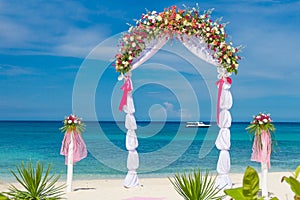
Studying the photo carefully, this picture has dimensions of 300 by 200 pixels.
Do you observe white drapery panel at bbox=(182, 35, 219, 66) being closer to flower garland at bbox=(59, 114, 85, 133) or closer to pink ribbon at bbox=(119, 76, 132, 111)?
pink ribbon at bbox=(119, 76, 132, 111)

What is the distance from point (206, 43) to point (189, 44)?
37 centimetres

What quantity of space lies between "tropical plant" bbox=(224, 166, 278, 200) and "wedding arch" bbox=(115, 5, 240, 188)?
8.14 metres

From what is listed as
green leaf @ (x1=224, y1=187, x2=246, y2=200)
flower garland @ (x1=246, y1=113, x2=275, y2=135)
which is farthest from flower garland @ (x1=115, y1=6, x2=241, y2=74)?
green leaf @ (x1=224, y1=187, x2=246, y2=200)

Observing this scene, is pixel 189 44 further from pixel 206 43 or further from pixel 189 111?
pixel 189 111

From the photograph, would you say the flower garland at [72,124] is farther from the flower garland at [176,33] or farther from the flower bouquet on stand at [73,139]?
the flower garland at [176,33]

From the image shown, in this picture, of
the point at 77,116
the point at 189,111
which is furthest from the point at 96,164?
the point at 77,116

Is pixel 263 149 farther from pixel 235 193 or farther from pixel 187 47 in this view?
pixel 235 193

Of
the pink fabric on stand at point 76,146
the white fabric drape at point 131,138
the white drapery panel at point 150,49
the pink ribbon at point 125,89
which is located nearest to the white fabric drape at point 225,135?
the white drapery panel at point 150,49

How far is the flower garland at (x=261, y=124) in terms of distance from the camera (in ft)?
27.3

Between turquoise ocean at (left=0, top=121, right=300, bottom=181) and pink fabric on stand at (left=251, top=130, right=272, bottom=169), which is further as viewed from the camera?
turquoise ocean at (left=0, top=121, right=300, bottom=181)

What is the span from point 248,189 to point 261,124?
746 cm

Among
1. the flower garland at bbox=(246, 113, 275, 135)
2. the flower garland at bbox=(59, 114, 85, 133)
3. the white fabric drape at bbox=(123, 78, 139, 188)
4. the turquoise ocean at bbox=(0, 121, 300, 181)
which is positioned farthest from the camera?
the turquoise ocean at bbox=(0, 121, 300, 181)

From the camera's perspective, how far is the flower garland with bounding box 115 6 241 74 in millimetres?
9266

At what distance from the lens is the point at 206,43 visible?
9375 mm
